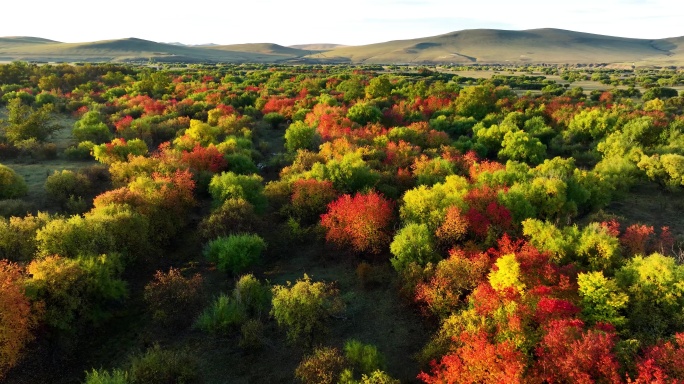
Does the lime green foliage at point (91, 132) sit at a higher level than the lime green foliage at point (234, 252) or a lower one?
higher

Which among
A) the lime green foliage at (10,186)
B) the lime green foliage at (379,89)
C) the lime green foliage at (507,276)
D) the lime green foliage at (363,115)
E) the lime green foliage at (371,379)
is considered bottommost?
the lime green foliage at (371,379)

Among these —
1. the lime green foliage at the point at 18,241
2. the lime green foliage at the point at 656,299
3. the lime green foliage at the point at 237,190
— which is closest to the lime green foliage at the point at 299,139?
the lime green foliage at the point at 237,190

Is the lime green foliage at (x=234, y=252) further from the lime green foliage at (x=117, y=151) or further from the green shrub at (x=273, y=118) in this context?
the green shrub at (x=273, y=118)

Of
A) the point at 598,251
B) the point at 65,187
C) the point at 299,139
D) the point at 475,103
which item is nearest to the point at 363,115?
the point at 299,139

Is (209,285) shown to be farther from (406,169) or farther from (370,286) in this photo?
(406,169)

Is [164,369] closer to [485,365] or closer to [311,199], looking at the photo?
[485,365]

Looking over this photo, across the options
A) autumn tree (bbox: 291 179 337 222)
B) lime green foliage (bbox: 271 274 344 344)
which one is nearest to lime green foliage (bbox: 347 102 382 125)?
autumn tree (bbox: 291 179 337 222)
